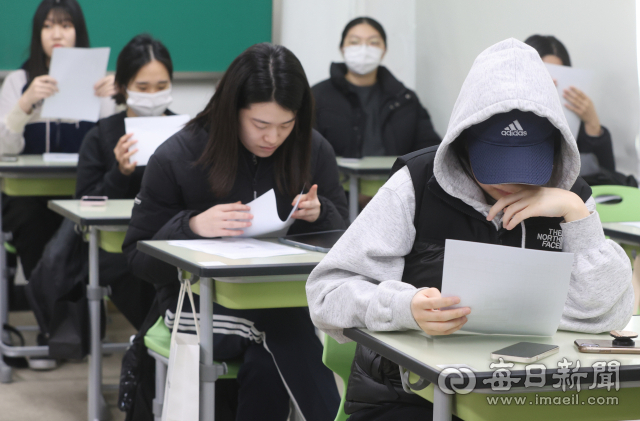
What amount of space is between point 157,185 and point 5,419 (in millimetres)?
1213

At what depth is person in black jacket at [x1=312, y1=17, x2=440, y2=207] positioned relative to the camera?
443 cm

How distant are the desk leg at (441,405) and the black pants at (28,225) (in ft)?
9.26

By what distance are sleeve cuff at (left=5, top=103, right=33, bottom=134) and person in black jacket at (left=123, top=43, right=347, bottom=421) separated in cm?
185

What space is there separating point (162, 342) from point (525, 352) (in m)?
1.19

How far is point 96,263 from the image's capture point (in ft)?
8.58

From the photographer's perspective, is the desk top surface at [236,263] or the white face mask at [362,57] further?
the white face mask at [362,57]

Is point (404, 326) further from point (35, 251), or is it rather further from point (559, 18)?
point (559, 18)

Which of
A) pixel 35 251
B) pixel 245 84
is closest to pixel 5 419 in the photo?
pixel 35 251

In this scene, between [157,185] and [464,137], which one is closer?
[464,137]

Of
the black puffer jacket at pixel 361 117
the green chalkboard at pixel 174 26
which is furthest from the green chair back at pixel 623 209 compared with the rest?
the green chalkboard at pixel 174 26

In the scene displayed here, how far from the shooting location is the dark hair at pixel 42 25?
3.84 metres

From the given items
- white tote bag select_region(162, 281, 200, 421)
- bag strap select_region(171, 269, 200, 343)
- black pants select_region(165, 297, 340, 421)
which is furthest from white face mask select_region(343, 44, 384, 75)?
white tote bag select_region(162, 281, 200, 421)

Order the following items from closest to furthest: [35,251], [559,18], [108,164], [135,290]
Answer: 1. [135,290]
2. [108,164]
3. [35,251]
4. [559,18]

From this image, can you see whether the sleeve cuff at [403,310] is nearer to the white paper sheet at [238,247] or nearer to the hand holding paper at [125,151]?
the white paper sheet at [238,247]
